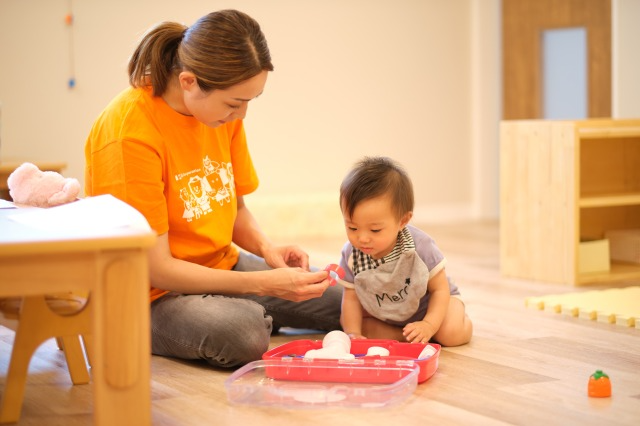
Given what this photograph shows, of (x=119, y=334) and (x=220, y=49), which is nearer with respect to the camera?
(x=119, y=334)

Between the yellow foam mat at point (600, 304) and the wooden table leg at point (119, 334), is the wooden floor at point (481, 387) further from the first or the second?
the wooden table leg at point (119, 334)

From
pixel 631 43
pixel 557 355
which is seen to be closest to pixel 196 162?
pixel 557 355

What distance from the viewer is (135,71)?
2.24 metres

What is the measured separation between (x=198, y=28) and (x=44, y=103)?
2835 millimetres

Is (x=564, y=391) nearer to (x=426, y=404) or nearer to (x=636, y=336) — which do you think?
(x=426, y=404)

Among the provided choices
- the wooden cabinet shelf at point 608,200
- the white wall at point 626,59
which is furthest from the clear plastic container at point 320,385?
the white wall at point 626,59

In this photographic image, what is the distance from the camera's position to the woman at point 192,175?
2.07 meters

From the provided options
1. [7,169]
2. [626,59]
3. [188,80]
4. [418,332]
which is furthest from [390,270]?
[626,59]

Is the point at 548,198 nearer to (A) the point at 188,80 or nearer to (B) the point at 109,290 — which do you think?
(A) the point at 188,80

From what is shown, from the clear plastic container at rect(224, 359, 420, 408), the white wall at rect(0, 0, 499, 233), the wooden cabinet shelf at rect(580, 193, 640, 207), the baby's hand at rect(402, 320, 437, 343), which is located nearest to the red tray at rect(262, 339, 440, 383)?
the clear plastic container at rect(224, 359, 420, 408)

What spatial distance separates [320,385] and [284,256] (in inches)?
21.1

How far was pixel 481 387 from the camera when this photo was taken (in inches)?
78.2

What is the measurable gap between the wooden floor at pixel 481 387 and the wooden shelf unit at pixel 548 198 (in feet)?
1.95

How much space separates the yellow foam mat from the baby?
0.52 metres
